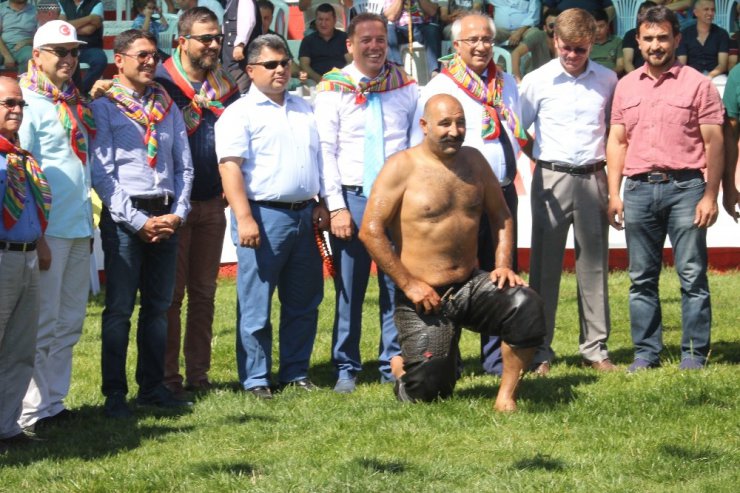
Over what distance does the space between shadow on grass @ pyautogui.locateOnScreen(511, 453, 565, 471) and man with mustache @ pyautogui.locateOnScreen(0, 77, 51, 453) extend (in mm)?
2618

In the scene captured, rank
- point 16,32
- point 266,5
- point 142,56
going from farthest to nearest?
point 16,32, point 266,5, point 142,56

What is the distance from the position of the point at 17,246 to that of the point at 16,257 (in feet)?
0.18

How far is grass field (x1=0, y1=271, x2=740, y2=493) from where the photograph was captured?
241 inches

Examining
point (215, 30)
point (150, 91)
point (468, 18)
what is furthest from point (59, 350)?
point (468, 18)

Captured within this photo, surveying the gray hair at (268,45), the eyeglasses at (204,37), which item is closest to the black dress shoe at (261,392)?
the gray hair at (268,45)

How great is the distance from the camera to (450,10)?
55.9 ft

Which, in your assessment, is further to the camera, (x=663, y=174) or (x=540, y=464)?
(x=663, y=174)

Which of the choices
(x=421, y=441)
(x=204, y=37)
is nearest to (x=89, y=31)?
(x=204, y=37)

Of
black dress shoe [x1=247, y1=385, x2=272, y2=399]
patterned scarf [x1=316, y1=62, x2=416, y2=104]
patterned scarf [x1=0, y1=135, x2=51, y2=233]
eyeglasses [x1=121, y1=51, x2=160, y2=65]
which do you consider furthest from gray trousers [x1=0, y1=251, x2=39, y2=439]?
patterned scarf [x1=316, y1=62, x2=416, y2=104]

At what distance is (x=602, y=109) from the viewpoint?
338 inches

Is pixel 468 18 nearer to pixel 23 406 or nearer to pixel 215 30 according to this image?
pixel 215 30

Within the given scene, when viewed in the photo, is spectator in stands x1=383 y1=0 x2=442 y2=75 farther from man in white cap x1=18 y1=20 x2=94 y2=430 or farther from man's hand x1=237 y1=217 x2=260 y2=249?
man in white cap x1=18 y1=20 x2=94 y2=430

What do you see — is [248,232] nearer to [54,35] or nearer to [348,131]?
[348,131]

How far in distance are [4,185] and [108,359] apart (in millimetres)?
1518
